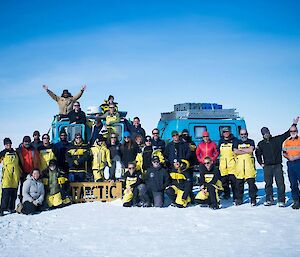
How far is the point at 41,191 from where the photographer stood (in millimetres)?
8648

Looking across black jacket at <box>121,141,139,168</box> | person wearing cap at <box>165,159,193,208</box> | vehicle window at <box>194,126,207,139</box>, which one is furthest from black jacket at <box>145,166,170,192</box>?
vehicle window at <box>194,126,207,139</box>

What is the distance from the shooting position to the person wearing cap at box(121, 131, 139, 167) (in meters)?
10.1

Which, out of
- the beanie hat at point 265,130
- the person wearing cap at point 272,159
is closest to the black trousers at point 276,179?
the person wearing cap at point 272,159

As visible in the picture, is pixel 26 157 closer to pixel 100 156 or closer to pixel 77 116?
pixel 100 156

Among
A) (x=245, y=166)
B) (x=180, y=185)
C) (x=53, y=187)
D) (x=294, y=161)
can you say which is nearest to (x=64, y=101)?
(x=53, y=187)

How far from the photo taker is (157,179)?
9.16 meters

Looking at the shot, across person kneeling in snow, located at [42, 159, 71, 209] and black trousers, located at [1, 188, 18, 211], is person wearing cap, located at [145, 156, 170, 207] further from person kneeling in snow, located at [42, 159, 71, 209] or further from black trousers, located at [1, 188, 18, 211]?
black trousers, located at [1, 188, 18, 211]

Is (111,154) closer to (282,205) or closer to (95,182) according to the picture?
(95,182)

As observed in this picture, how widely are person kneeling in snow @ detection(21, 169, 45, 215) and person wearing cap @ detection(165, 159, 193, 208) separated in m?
3.16

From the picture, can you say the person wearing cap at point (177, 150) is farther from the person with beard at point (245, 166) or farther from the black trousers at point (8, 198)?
the black trousers at point (8, 198)

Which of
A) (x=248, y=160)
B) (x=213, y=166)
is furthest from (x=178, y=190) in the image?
(x=248, y=160)

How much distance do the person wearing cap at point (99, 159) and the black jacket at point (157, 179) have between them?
1.37 metres

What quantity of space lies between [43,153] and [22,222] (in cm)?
236

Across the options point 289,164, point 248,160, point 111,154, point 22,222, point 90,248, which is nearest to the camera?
point 90,248
